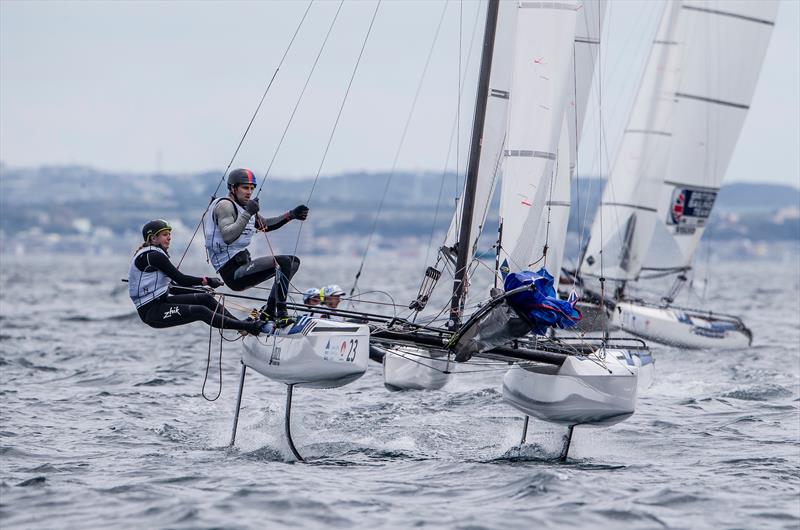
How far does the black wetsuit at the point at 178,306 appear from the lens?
8.20m

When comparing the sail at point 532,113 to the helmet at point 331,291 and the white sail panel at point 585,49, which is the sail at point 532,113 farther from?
the white sail panel at point 585,49

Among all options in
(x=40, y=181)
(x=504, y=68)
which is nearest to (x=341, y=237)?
(x=40, y=181)

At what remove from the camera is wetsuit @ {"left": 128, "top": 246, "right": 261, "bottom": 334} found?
27.0 feet

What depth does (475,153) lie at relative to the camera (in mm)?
9883

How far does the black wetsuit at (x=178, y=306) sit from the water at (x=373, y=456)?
0.90 meters

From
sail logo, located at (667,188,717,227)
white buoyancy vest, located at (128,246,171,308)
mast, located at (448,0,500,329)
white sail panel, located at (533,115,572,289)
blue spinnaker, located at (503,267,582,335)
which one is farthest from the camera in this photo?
sail logo, located at (667,188,717,227)

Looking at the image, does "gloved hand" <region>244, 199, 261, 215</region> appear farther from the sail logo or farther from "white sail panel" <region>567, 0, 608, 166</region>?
the sail logo

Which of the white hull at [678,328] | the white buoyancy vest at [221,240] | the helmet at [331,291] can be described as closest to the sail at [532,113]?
the helmet at [331,291]

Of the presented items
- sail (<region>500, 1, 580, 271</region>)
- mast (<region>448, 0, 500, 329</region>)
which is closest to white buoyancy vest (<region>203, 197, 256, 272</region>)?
mast (<region>448, 0, 500, 329</region>)

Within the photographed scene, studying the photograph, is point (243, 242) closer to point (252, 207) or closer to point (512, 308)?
point (252, 207)

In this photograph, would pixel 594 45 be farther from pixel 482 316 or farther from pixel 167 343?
pixel 167 343

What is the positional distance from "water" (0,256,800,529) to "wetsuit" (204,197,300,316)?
115 centimetres

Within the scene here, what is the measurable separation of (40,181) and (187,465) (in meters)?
176

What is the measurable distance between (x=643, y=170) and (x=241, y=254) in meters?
13.6
